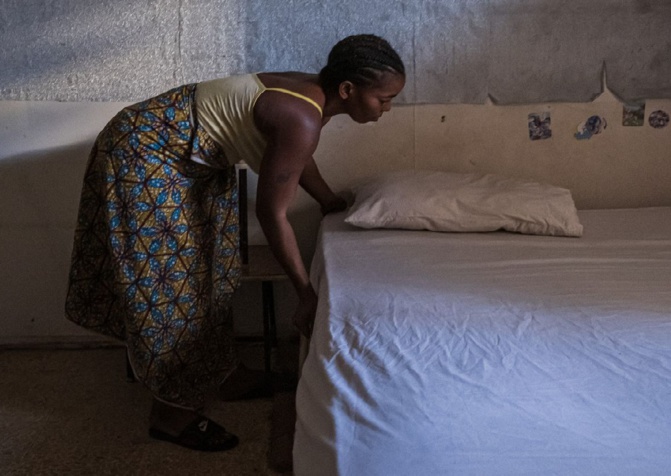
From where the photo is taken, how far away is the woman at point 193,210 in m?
1.62

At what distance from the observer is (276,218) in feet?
5.23

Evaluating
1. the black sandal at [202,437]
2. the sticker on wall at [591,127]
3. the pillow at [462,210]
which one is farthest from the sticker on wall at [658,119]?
the black sandal at [202,437]

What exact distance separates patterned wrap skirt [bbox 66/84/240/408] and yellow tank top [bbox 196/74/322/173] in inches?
1.2

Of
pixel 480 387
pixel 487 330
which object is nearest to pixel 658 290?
pixel 487 330

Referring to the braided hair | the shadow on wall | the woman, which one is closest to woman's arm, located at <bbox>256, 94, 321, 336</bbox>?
the woman

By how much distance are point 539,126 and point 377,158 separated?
58 cm

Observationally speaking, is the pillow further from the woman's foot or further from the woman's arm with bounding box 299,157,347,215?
the woman's foot

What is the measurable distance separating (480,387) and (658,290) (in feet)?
2.36

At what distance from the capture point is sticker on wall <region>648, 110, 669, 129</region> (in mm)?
2455

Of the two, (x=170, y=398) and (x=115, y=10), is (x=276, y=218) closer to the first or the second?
(x=170, y=398)

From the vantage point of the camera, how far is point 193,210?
186 centimetres

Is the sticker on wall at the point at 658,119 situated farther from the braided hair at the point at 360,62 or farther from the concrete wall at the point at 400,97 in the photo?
the braided hair at the point at 360,62

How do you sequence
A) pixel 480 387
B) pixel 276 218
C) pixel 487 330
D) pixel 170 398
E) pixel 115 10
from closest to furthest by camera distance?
pixel 480 387
pixel 487 330
pixel 276 218
pixel 170 398
pixel 115 10

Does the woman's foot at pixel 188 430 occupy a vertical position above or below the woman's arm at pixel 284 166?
below
